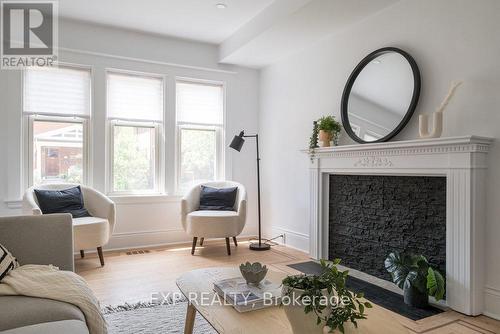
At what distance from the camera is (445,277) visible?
250cm

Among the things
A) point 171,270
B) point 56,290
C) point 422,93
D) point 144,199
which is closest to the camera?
point 56,290

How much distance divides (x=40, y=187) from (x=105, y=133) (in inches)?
37.6

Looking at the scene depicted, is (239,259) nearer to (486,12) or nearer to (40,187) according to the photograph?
(40,187)

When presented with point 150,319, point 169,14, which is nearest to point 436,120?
point 150,319

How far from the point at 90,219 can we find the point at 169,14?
2.32 meters

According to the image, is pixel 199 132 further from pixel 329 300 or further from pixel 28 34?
pixel 329 300

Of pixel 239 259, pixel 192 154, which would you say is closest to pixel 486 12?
pixel 239 259

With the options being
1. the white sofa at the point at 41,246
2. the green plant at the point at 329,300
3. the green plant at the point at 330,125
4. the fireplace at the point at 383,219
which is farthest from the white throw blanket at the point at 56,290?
the green plant at the point at 330,125

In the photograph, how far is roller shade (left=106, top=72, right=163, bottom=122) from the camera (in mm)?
4277

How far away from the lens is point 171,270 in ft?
11.1

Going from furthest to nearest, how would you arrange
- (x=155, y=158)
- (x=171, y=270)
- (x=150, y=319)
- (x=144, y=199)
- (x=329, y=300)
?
(x=155, y=158) → (x=144, y=199) → (x=171, y=270) → (x=150, y=319) → (x=329, y=300)

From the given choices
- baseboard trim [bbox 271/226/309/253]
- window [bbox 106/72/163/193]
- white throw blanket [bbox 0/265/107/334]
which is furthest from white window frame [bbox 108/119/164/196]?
white throw blanket [bbox 0/265/107/334]

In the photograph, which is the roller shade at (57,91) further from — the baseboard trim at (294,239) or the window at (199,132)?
the baseboard trim at (294,239)

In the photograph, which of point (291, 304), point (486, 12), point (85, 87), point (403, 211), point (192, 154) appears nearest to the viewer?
point (291, 304)
